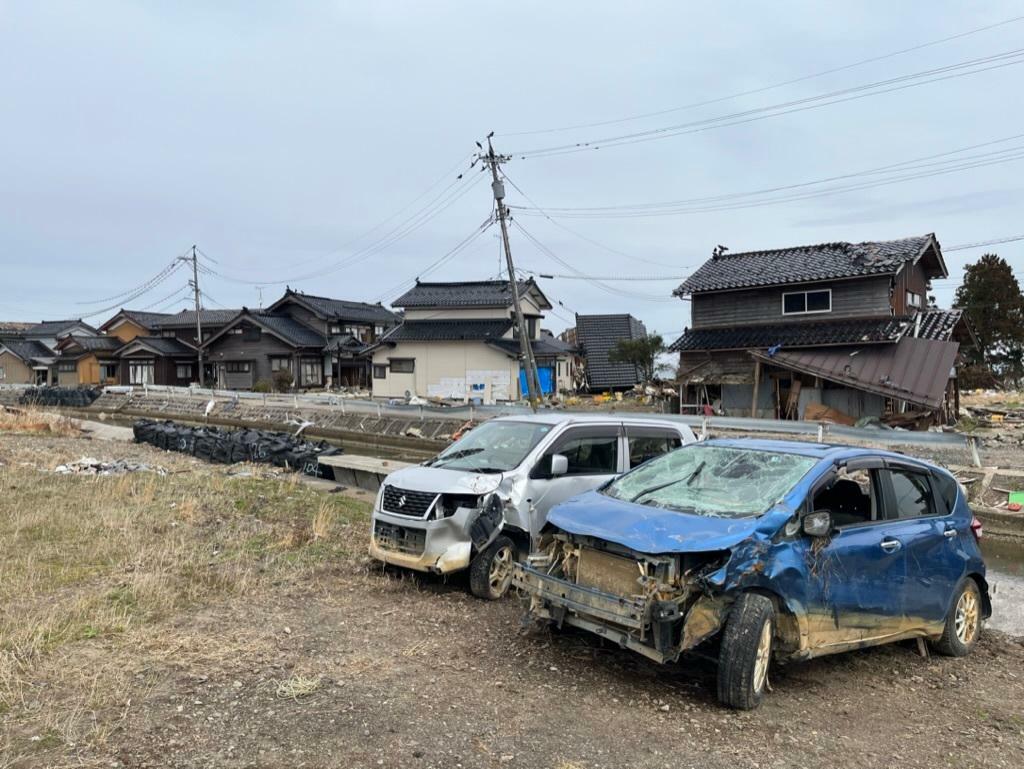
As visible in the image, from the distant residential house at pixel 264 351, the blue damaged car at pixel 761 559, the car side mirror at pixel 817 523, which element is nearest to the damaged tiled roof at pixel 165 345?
the distant residential house at pixel 264 351

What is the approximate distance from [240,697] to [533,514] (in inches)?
129

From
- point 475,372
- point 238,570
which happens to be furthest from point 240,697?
point 475,372

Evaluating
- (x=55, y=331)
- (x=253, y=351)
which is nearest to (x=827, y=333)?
(x=253, y=351)

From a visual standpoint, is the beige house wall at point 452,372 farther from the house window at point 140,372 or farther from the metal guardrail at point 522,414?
the house window at point 140,372

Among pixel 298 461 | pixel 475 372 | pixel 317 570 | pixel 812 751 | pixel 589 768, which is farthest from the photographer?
pixel 475 372

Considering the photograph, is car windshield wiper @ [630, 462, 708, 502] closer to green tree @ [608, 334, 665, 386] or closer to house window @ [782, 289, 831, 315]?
house window @ [782, 289, 831, 315]

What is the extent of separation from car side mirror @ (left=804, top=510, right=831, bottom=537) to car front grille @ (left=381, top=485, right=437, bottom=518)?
3.28 m

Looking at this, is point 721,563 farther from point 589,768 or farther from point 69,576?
point 69,576

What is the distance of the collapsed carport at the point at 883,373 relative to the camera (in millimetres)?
22391

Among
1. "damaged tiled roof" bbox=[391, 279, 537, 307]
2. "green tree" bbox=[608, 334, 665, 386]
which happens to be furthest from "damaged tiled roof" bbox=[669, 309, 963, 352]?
"damaged tiled roof" bbox=[391, 279, 537, 307]

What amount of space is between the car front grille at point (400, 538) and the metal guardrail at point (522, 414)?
2.15 metres

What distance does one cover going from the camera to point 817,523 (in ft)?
14.9

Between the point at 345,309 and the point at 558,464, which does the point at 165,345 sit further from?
the point at 558,464

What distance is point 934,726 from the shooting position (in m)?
4.41
